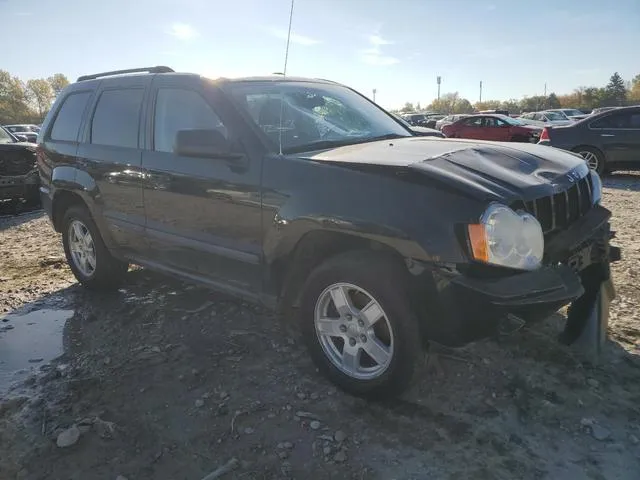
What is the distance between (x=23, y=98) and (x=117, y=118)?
91339 millimetres

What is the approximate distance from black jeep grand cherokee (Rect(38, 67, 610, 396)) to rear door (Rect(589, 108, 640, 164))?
884 cm

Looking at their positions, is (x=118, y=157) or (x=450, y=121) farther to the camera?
(x=450, y=121)

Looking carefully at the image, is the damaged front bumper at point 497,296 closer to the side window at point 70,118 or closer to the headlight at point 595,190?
the headlight at point 595,190

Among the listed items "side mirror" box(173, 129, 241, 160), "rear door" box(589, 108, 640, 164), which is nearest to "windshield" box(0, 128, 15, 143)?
"side mirror" box(173, 129, 241, 160)

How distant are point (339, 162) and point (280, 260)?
2.30 ft

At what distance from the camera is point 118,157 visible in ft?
13.9

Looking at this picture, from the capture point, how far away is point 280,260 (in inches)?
126

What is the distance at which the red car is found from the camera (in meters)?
18.4

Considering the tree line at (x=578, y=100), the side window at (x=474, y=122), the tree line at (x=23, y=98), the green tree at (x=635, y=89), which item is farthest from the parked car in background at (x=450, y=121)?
the tree line at (x=23, y=98)

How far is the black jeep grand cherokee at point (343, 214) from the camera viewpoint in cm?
252

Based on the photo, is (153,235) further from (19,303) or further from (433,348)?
(433,348)

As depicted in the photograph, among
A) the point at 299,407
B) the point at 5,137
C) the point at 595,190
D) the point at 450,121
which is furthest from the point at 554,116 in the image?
the point at 299,407

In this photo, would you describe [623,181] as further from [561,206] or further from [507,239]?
[507,239]

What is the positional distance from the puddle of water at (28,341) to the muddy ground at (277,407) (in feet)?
0.05
